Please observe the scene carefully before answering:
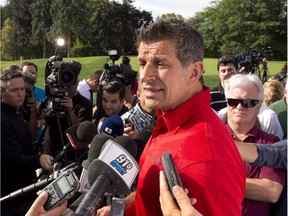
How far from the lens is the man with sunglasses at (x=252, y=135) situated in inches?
90.8

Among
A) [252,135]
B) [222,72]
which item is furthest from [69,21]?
[252,135]

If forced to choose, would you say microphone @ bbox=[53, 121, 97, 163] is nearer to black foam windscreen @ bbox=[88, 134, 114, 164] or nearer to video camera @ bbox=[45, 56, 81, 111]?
black foam windscreen @ bbox=[88, 134, 114, 164]

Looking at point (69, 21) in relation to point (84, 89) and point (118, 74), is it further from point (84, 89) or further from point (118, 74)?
point (118, 74)

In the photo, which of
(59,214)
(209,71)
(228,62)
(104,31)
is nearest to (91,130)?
(59,214)

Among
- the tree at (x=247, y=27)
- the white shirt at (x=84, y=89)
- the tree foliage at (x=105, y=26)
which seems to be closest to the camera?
the white shirt at (x=84, y=89)

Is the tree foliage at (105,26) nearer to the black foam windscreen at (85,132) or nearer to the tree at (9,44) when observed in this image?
the tree at (9,44)

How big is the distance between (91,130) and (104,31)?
4874cm

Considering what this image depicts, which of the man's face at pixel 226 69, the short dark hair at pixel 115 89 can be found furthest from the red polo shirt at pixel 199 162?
the man's face at pixel 226 69

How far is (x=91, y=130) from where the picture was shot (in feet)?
7.50

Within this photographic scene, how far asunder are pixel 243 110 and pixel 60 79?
5.81 ft

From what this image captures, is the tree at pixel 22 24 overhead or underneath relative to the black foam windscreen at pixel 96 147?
overhead

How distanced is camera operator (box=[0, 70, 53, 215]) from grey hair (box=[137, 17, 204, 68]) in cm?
180

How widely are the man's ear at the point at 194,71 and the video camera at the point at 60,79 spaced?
2.24 metres

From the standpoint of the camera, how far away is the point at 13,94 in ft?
12.0
